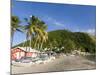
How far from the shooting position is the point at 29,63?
8.25 ft

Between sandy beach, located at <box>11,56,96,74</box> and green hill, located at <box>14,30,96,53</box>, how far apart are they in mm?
126

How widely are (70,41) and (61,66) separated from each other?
0.34 m

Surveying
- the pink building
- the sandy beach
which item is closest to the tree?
the pink building

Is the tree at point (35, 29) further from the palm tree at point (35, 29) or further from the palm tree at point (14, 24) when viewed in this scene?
the palm tree at point (14, 24)

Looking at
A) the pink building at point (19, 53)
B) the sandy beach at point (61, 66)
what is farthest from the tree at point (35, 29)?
the sandy beach at point (61, 66)

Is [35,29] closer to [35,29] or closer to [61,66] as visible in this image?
[35,29]

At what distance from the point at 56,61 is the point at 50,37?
31 cm

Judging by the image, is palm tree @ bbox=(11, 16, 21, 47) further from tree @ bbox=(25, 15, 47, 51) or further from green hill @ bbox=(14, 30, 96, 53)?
green hill @ bbox=(14, 30, 96, 53)

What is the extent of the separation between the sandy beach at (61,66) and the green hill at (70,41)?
0.41ft

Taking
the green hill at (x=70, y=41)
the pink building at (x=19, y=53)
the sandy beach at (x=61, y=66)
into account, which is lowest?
the sandy beach at (x=61, y=66)

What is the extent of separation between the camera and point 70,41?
107 inches

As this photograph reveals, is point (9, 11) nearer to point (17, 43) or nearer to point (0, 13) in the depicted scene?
point (0, 13)

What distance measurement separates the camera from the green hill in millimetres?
2629

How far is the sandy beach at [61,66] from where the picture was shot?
97.9 inches
